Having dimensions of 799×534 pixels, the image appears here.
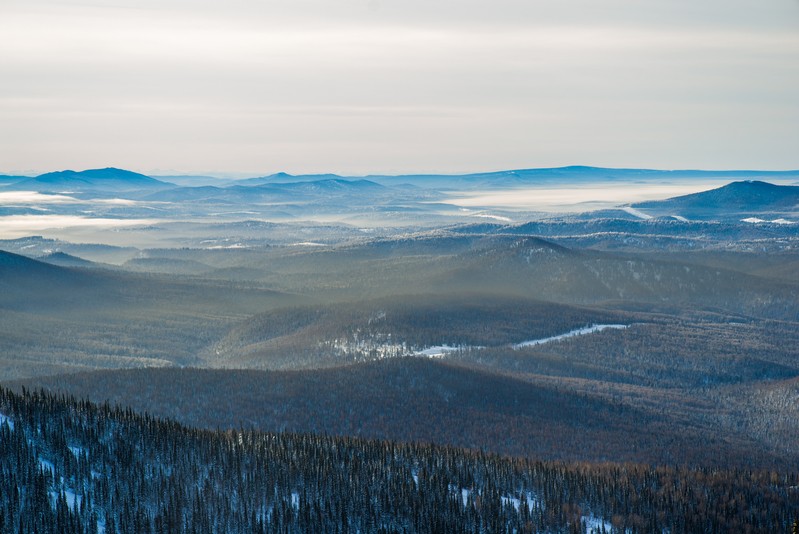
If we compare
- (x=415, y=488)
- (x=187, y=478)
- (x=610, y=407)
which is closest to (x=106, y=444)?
(x=187, y=478)

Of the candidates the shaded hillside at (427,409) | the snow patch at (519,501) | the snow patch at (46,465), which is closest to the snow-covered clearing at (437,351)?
the shaded hillside at (427,409)

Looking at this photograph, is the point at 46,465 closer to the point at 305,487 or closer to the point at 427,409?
the point at 305,487

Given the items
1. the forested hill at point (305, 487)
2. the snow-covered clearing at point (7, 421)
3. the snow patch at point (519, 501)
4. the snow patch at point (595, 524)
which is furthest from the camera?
the snow patch at point (519, 501)

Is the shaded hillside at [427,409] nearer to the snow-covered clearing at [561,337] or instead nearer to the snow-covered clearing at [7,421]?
the snow-covered clearing at [7,421]

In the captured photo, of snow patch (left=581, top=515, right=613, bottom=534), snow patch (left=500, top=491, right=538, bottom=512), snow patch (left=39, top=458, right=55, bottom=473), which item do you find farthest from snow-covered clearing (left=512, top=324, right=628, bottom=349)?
snow patch (left=39, top=458, right=55, bottom=473)

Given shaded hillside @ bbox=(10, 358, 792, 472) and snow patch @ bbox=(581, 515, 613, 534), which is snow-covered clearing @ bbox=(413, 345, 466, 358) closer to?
shaded hillside @ bbox=(10, 358, 792, 472)
